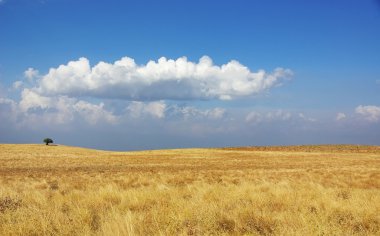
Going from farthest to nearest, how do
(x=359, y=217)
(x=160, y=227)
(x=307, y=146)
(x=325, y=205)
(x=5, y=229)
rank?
1. (x=307, y=146)
2. (x=325, y=205)
3. (x=359, y=217)
4. (x=160, y=227)
5. (x=5, y=229)

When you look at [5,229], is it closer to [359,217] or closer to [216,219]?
[216,219]

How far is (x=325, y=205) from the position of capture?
1156 centimetres

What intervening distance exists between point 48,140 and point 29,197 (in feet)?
366

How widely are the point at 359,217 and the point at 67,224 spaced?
7.16m

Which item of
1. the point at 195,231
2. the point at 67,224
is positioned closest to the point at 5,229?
the point at 67,224

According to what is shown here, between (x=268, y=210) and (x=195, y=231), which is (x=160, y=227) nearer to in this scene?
(x=195, y=231)

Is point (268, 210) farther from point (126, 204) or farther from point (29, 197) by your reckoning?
point (29, 197)

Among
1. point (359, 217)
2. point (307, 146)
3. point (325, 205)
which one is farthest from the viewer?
point (307, 146)

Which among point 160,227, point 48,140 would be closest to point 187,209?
point 160,227

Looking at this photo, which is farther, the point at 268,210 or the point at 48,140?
the point at 48,140

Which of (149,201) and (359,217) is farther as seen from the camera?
(149,201)

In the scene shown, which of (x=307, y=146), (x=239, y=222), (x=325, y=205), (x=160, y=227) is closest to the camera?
(x=160, y=227)

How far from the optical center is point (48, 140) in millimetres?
117875

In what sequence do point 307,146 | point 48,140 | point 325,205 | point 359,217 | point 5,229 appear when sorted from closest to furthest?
point 5,229 → point 359,217 → point 325,205 → point 307,146 → point 48,140
